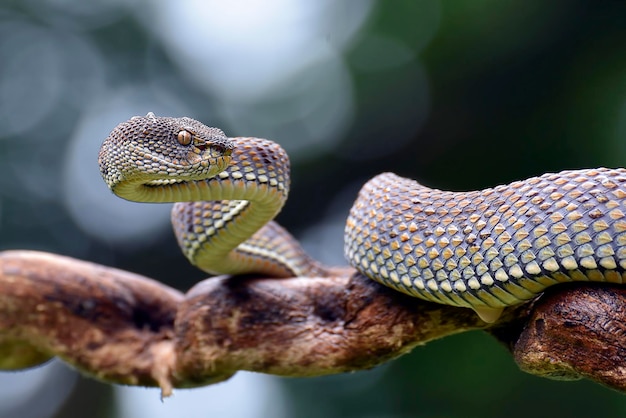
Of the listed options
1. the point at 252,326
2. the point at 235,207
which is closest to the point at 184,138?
the point at 235,207

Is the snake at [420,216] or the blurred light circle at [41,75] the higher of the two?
the blurred light circle at [41,75]

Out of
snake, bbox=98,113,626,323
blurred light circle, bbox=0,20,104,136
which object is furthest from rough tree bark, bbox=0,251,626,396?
blurred light circle, bbox=0,20,104,136

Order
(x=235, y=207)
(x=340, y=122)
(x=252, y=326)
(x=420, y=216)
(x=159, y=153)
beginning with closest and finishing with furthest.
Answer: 1. (x=159, y=153)
2. (x=420, y=216)
3. (x=235, y=207)
4. (x=252, y=326)
5. (x=340, y=122)

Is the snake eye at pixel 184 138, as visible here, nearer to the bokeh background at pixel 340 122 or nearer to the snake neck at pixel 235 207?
the snake neck at pixel 235 207

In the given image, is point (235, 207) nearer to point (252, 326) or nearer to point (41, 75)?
point (252, 326)

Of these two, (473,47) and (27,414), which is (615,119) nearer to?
(473,47)

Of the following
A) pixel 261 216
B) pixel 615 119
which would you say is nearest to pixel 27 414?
pixel 261 216

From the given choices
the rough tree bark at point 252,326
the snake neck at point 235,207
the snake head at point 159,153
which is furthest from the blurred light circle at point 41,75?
the snake head at point 159,153
